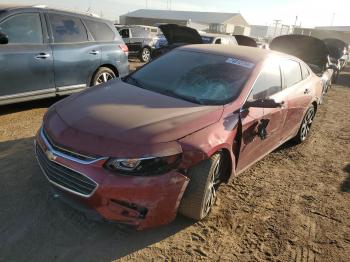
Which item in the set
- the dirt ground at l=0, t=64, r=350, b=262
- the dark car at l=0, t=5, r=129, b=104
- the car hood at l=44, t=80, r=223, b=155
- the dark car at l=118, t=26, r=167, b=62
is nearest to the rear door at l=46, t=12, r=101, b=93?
the dark car at l=0, t=5, r=129, b=104

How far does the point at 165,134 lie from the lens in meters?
3.14

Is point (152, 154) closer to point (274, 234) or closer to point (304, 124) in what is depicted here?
point (274, 234)

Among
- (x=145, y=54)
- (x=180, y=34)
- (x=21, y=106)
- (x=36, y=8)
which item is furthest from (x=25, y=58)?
(x=145, y=54)

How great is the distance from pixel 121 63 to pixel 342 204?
5.13 m

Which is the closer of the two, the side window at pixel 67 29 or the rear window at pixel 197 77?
the rear window at pixel 197 77

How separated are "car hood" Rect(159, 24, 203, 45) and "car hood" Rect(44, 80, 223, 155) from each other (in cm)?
681

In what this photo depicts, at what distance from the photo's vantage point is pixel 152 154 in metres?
2.97

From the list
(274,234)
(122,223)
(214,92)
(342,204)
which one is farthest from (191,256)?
(342,204)

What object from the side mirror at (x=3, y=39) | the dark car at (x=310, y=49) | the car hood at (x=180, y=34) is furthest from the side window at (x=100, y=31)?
the dark car at (x=310, y=49)

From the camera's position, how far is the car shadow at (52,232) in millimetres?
3008

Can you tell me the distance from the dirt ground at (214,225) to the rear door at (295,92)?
2.22 ft

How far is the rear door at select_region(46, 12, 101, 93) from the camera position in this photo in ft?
21.1

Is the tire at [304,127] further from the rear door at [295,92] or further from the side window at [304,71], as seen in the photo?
the side window at [304,71]

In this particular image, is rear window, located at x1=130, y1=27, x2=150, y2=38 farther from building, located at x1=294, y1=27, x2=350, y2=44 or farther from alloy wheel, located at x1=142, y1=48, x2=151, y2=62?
building, located at x1=294, y1=27, x2=350, y2=44
